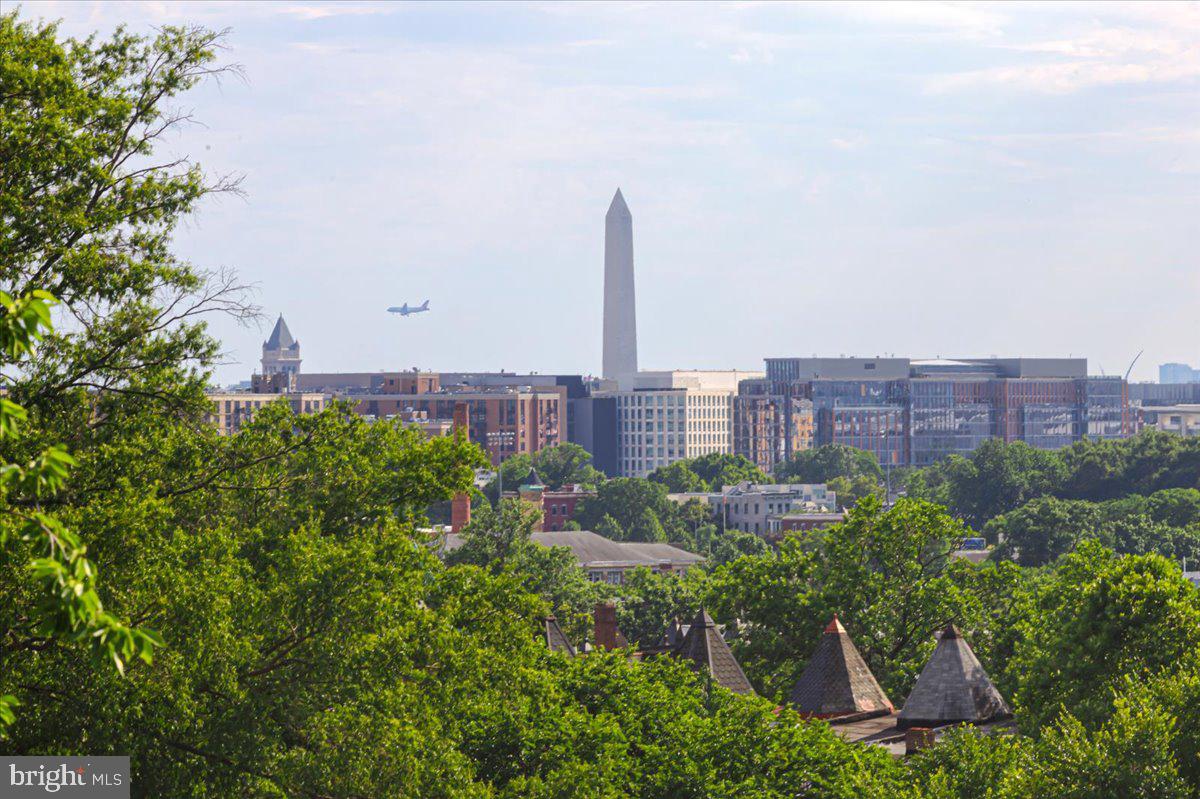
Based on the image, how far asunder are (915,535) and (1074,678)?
27435 millimetres

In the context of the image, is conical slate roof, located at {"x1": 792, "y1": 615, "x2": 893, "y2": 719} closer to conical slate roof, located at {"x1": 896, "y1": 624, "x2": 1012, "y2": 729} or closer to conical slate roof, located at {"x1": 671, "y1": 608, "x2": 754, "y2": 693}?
conical slate roof, located at {"x1": 671, "y1": 608, "x2": 754, "y2": 693}

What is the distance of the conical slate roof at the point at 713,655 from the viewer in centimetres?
6625

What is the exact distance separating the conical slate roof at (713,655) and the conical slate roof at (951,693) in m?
5.54

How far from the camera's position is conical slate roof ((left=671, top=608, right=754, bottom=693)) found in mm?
66250

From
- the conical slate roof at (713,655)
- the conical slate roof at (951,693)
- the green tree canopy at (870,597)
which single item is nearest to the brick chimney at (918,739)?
the conical slate roof at (951,693)

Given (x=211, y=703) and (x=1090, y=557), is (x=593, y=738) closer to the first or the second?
(x=211, y=703)

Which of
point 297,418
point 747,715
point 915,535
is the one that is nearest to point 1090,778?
point 747,715

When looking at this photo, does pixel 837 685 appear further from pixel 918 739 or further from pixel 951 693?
pixel 918 739

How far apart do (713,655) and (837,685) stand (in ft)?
16.8

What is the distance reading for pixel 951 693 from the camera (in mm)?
64688

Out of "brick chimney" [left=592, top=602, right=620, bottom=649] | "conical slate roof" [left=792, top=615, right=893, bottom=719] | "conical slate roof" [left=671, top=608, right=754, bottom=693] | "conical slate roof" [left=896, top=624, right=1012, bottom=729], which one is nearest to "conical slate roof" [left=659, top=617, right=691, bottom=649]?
"brick chimney" [left=592, top=602, right=620, bottom=649]

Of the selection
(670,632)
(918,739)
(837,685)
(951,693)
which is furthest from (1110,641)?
(670,632)

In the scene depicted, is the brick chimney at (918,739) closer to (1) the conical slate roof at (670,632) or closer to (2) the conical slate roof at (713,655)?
(2) the conical slate roof at (713,655)

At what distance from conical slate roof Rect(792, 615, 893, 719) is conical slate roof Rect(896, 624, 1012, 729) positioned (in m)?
3.85
